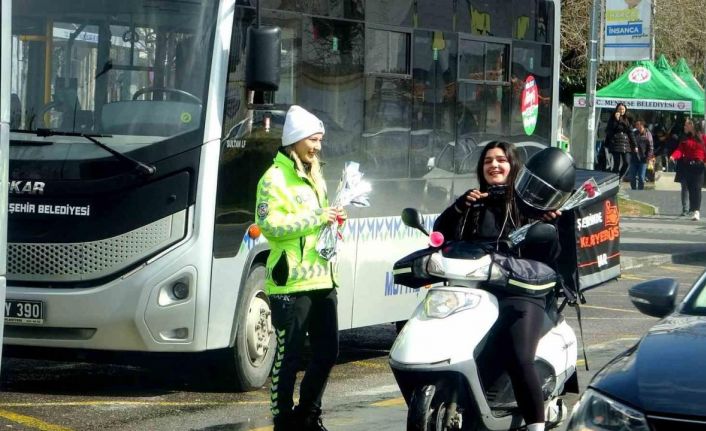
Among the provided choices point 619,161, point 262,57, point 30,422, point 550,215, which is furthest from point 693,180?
point 550,215

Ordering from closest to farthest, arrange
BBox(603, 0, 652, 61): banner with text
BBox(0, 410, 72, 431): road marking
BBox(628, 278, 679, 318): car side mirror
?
1. BBox(628, 278, 679, 318): car side mirror
2. BBox(0, 410, 72, 431): road marking
3. BBox(603, 0, 652, 61): banner with text

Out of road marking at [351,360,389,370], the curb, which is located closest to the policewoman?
road marking at [351,360,389,370]

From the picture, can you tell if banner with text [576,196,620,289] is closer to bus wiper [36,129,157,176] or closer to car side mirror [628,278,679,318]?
car side mirror [628,278,679,318]

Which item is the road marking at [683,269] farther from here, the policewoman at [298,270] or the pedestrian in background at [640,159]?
the pedestrian in background at [640,159]

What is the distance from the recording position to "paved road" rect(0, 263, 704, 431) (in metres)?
8.60

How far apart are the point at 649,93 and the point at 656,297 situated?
28531 millimetres

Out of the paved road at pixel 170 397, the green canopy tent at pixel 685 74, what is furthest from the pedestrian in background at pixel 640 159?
the paved road at pixel 170 397

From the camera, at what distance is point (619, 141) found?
31625 mm

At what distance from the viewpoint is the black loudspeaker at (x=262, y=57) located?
8.98 meters

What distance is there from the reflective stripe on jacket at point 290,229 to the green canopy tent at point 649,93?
1050 inches

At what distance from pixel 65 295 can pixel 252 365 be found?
1.38 metres

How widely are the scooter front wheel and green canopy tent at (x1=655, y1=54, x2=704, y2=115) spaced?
1134 inches

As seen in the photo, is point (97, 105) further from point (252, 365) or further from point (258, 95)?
point (252, 365)

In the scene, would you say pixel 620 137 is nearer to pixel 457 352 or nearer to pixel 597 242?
pixel 597 242
